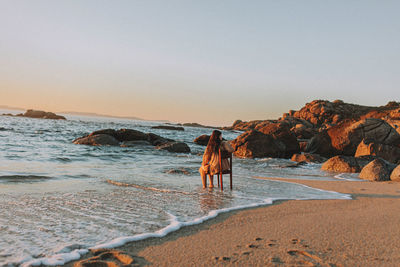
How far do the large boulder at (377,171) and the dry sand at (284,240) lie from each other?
185 inches

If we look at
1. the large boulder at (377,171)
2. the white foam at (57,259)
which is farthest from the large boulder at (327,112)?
the white foam at (57,259)

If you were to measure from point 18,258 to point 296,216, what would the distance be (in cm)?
352

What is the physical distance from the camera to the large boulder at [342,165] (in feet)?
36.7

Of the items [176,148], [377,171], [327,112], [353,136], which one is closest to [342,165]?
[377,171]

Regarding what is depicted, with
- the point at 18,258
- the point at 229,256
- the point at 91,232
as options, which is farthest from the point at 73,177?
the point at 229,256

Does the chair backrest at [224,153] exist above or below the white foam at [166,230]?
above

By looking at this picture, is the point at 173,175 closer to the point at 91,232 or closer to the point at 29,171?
the point at 29,171

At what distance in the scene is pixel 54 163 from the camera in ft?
34.8

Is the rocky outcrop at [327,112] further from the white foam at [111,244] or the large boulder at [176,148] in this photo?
the white foam at [111,244]

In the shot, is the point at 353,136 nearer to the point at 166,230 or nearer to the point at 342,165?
the point at 342,165

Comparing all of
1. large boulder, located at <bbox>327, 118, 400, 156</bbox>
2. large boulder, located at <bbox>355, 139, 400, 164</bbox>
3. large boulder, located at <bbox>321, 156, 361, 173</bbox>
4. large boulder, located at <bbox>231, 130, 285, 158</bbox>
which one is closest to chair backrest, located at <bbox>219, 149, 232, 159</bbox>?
large boulder, located at <bbox>321, 156, 361, 173</bbox>

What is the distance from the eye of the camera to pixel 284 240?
333 centimetres

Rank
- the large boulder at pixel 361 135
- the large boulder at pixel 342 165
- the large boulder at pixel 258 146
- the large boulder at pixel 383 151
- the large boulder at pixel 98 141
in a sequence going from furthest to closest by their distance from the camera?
1. the large boulder at pixel 98 141
2. the large boulder at pixel 258 146
3. the large boulder at pixel 361 135
4. the large boulder at pixel 383 151
5. the large boulder at pixel 342 165

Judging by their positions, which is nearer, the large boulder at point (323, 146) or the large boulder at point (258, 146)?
the large boulder at point (323, 146)
